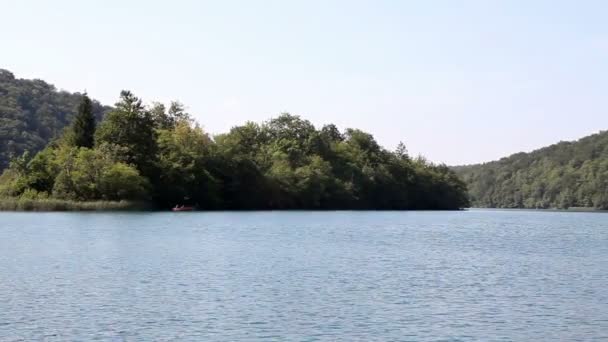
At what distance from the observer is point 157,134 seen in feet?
391

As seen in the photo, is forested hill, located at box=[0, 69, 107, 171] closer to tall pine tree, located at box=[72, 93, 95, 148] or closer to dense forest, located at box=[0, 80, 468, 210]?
dense forest, located at box=[0, 80, 468, 210]

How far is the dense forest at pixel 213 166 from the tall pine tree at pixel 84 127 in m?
0.14

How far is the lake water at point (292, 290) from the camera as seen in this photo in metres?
22.4

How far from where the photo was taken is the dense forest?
101m

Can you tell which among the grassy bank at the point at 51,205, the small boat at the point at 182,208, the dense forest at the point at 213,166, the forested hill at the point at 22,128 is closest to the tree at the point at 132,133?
the dense forest at the point at 213,166

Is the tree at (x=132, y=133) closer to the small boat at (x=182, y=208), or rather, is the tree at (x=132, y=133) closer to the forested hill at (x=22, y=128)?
the small boat at (x=182, y=208)

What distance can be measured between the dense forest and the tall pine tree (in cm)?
14

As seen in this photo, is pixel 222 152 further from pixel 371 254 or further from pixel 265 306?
pixel 265 306

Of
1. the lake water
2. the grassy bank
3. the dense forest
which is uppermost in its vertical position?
the dense forest

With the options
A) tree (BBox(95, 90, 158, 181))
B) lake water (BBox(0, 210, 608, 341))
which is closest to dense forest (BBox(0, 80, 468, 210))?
tree (BBox(95, 90, 158, 181))

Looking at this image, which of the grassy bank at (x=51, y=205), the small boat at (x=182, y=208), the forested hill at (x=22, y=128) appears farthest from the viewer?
the forested hill at (x=22, y=128)

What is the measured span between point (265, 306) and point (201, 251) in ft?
63.4

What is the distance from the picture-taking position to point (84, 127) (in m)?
111

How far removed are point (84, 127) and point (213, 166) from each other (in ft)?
64.6
